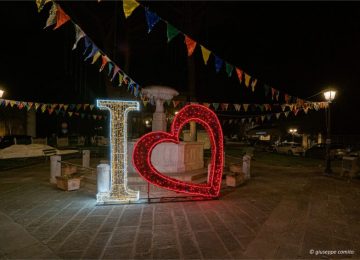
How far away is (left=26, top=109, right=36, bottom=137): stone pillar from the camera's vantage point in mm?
30962

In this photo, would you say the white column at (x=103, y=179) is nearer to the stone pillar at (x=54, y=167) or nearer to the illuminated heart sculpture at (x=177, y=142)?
the illuminated heart sculpture at (x=177, y=142)

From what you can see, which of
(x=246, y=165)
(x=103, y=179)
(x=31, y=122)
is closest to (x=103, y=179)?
(x=103, y=179)

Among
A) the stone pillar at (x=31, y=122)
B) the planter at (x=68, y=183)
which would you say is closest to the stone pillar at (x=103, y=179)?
the planter at (x=68, y=183)

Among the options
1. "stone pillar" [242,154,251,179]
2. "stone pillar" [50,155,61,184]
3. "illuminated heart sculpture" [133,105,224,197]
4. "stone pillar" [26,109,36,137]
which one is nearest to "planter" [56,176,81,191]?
Result: "stone pillar" [50,155,61,184]

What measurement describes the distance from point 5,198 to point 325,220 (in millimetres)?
9550

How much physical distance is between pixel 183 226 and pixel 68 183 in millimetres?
5292

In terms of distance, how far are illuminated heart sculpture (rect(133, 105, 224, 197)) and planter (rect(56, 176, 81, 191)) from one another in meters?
3.86

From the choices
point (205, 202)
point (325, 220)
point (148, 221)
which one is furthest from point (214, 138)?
point (325, 220)

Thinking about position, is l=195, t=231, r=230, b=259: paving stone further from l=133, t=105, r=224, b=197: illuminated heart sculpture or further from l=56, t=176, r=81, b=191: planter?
l=56, t=176, r=81, b=191: planter

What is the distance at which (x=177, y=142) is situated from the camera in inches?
252

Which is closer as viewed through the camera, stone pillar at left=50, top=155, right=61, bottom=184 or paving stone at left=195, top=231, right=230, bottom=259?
paving stone at left=195, top=231, right=230, bottom=259

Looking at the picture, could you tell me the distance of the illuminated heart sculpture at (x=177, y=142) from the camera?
6.37 metres

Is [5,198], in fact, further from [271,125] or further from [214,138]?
[271,125]

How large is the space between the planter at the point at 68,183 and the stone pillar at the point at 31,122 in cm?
2697
